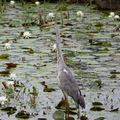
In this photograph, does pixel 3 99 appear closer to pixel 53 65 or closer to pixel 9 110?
pixel 9 110

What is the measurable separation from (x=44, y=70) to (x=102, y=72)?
705 mm

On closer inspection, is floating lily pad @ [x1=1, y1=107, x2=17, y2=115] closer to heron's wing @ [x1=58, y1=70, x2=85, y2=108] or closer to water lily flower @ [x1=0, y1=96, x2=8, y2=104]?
water lily flower @ [x1=0, y1=96, x2=8, y2=104]

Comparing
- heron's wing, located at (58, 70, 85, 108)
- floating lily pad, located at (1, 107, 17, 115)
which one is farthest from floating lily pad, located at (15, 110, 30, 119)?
heron's wing, located at (58, 70, 85, 108)

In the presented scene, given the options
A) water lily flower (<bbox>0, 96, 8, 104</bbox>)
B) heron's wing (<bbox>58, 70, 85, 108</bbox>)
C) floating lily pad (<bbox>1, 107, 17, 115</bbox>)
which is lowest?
floating lily pad (<bbox>1, 107, 17, 115</bbox>)

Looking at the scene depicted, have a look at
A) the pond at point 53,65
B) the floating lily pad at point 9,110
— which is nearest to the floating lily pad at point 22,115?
the pond at point 53,65

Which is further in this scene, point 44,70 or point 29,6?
point 29,6

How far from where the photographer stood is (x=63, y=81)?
3.79 metres

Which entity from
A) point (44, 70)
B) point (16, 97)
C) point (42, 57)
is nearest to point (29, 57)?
point (42, 57)

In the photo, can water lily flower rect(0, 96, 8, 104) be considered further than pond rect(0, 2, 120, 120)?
No

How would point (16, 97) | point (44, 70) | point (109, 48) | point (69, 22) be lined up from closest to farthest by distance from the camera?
point (16, 97) → point (44, 70) → point (109, 48) → point (69, 22)

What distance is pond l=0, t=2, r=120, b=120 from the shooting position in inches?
154

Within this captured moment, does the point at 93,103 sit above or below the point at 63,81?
below

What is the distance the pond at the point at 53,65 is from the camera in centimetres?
390

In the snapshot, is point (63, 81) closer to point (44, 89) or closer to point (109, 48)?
point (44, 89)
